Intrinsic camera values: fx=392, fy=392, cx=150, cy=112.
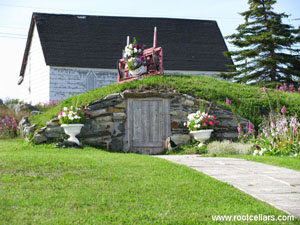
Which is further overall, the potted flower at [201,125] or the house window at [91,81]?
the house window at [91,81]

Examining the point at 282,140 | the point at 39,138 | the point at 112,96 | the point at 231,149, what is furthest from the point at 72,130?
the point at 282,140

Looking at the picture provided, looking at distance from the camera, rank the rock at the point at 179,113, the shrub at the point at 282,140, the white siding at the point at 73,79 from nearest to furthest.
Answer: the shrub at the point at 282,140 → the rock at the point at 179,113 → the white siding at the point at 73,79

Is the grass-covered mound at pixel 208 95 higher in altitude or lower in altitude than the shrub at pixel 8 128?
higher

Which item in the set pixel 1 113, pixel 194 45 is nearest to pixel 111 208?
pixel 1 113

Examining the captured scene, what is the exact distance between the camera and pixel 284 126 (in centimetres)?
1132

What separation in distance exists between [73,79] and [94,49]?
8.68 ft

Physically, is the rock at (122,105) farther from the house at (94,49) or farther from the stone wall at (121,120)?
the house at (94,49)

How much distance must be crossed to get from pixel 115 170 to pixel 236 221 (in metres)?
3.24

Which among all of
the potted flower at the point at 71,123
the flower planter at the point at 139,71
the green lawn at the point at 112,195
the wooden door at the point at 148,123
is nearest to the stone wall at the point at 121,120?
the wooden door at the point at 148,123

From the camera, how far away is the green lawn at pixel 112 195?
4.84 meters

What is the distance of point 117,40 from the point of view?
87.6 feet

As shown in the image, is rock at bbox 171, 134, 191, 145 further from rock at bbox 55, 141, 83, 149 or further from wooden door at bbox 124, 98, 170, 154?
rock at bbox 55, 141, 83, 149

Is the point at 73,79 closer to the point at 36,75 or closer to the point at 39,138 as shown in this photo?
the point at 36,75

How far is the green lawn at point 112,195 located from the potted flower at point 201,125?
5.15 metres
